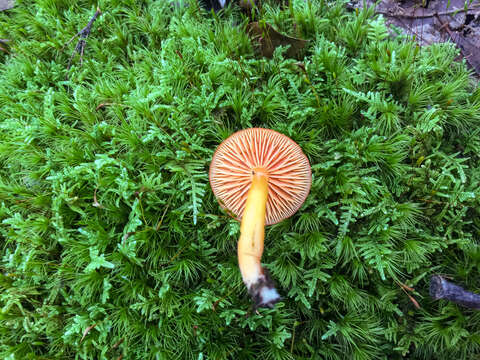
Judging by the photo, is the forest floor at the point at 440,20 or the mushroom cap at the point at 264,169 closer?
the mushroom cap at the point at 264,169

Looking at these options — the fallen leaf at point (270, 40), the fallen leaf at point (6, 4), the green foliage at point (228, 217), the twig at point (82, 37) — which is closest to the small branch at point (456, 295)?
the green foliage at point (228, 217)

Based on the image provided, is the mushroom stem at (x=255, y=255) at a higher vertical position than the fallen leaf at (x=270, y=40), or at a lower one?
lower

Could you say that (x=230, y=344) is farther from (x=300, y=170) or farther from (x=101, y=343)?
(x=300, y=170)

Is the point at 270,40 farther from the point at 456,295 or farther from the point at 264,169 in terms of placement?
the point at 456,295

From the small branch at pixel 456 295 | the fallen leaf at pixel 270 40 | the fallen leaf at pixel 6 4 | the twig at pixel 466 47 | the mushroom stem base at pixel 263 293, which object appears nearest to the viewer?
the mushroom stem base at pixel 263 293

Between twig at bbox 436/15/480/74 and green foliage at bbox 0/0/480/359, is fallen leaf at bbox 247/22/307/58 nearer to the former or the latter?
green foliage at bbox 0/0/480/359

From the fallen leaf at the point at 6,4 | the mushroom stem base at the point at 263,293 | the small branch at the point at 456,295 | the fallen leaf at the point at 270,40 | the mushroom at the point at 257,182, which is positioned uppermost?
the fallen leaf at the point at 6,4

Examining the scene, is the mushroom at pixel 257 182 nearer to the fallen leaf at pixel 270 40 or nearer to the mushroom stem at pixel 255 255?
the mushroom stem at pixel 255 255

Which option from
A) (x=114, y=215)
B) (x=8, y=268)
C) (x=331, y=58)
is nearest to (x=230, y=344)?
(x=114, y=215)
